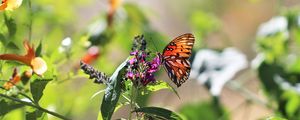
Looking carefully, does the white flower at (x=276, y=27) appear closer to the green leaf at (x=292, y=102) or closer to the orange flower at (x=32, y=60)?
the green leaf at (x=292, y=102)

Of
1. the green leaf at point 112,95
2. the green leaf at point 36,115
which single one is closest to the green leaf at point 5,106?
the green leaf at point 36,115

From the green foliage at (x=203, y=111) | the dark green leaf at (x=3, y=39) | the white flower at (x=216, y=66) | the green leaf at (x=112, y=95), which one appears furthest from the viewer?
the green foliage at (x=203, y=111)

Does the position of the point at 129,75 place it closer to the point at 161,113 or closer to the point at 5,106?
the point at 161,113

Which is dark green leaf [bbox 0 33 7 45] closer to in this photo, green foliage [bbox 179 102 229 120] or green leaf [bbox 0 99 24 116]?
green leaf [bbox 0 99 24 116]

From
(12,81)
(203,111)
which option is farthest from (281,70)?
(12,81)

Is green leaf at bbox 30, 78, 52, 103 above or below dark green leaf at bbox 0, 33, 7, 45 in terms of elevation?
below

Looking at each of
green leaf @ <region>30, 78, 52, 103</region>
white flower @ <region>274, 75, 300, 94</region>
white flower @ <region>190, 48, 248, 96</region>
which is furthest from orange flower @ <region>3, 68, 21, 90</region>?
white flower @ <region>274, 75, 300, 94</region>
